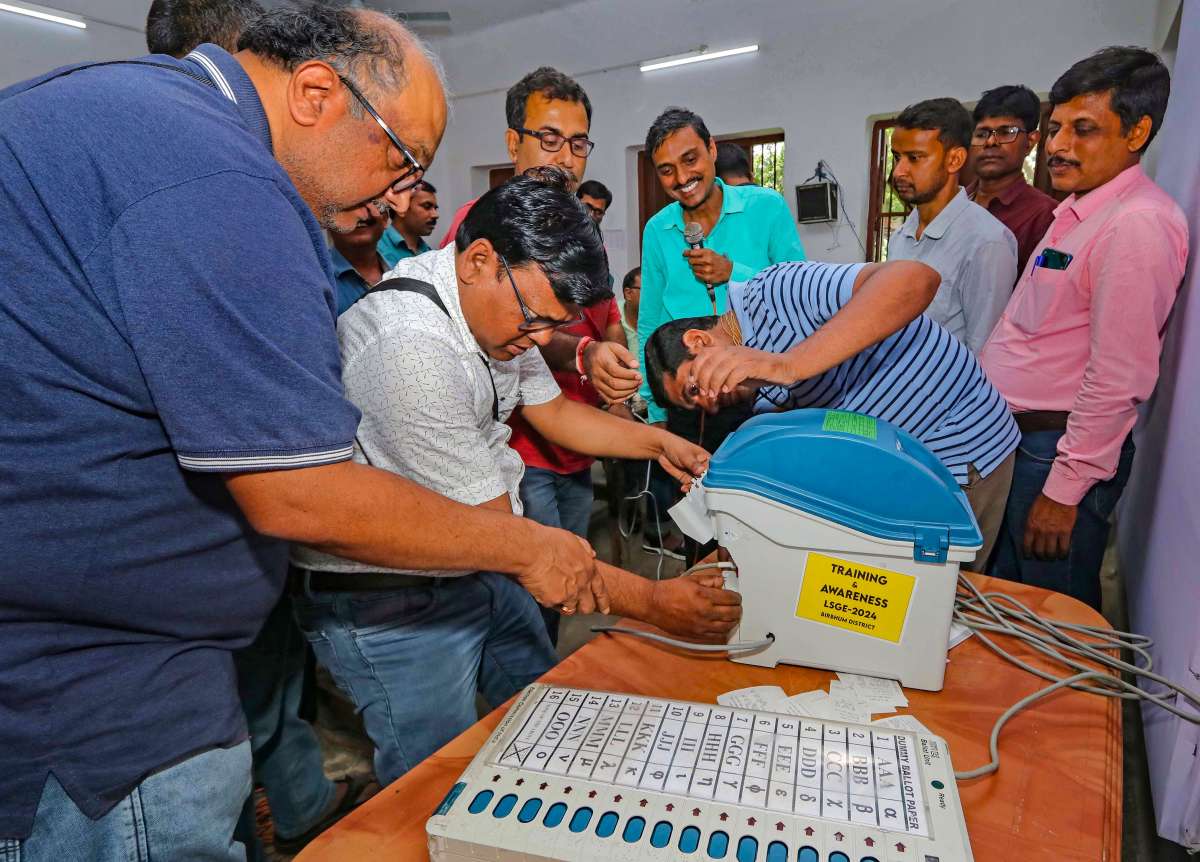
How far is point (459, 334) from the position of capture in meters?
1.07

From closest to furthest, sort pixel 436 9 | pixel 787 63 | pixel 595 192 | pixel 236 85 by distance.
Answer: pixel 236 85 < pixel 595 192 < pixel 787 63 < pixel 436 9

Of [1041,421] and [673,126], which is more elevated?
[673,126]

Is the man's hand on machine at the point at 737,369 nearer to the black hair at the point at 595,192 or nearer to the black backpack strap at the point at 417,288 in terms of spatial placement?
the black backpack strap at the point at 417,288

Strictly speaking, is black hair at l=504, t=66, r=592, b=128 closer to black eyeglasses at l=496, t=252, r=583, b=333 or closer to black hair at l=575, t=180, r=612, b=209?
black eyeglasses at l=496, t=252, r=583, b=333

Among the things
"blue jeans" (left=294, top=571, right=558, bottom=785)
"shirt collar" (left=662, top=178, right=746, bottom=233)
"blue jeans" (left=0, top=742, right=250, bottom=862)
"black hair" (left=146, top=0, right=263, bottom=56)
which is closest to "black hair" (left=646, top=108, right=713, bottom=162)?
"shirt collar" (left=662, top=178, right=746, bottom=233)

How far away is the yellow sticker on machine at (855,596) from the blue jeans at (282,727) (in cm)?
104

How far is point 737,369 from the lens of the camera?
1175 mm

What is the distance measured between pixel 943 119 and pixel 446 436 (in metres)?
1.78

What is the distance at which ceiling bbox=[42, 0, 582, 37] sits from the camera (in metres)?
5.03

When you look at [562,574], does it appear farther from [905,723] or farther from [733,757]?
[905,723]

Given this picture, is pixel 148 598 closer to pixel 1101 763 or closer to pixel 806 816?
pixel 806 816

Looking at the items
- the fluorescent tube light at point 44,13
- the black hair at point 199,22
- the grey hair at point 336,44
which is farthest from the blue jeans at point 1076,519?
the fluorescent tube light at point 44,13

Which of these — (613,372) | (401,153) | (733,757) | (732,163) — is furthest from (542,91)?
(732,163)

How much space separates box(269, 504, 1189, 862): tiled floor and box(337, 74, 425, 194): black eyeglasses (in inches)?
49.9
